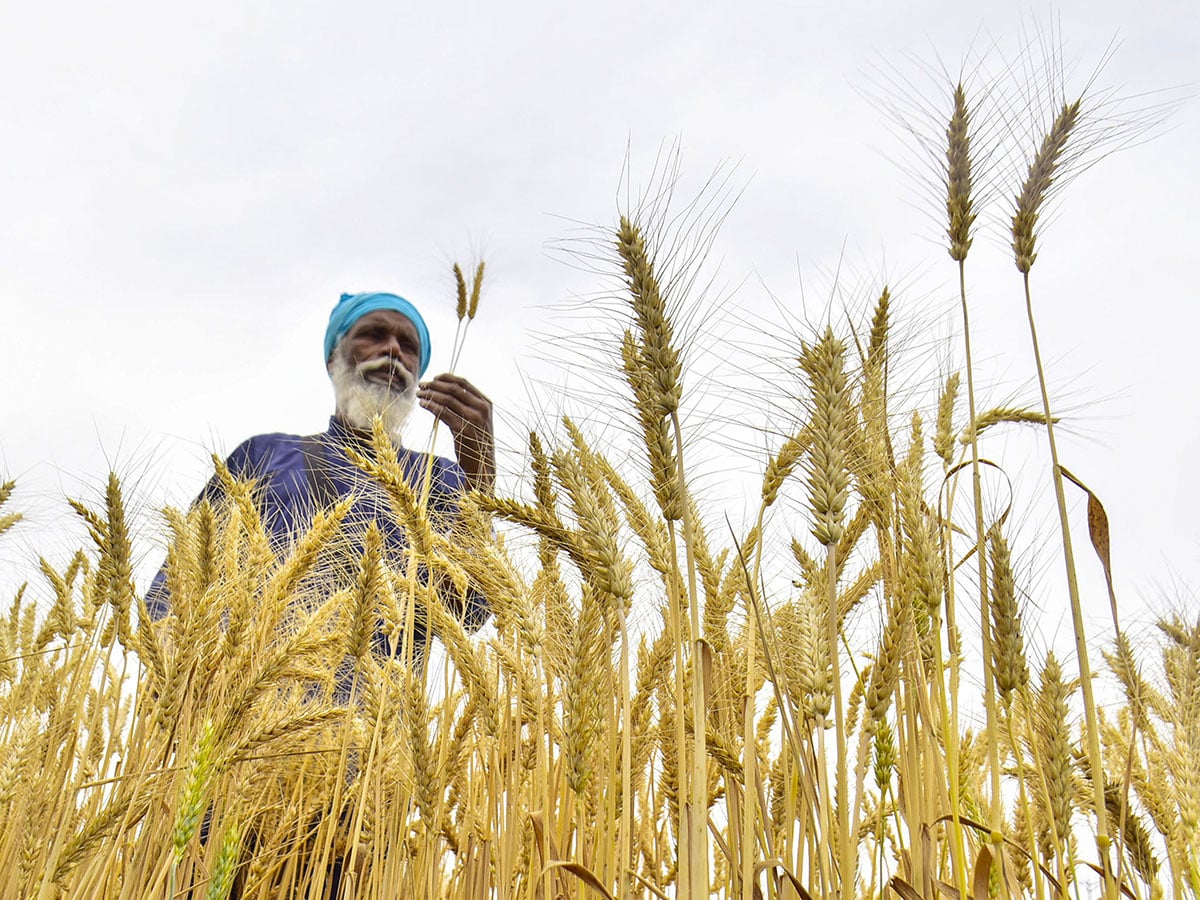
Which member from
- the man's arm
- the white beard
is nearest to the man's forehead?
the white beard

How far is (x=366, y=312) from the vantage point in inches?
234

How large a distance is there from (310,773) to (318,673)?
1.83 feet

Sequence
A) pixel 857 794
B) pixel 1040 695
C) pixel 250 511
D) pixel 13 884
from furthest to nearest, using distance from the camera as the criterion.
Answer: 1. pixel 250 511
2. pixel 13 884
3. pixel 1040 695
4. pixel 857 794

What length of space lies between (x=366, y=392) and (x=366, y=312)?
0.71 metres

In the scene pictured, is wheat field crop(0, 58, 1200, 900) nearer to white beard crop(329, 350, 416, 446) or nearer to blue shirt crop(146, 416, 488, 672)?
blue shirt crop(146, 416, 488, 672)

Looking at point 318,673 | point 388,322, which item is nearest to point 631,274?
point 318,673

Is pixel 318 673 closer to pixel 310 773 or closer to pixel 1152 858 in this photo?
pixel 310 773

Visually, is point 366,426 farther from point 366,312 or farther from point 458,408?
point 458,408

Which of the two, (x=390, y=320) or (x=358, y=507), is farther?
(x=390, y=320)

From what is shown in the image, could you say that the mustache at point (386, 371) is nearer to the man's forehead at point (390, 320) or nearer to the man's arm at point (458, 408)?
the man's forehead at point (390, 320)

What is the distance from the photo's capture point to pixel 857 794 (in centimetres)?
124

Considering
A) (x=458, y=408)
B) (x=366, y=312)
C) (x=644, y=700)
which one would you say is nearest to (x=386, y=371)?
(x=366, y=312)

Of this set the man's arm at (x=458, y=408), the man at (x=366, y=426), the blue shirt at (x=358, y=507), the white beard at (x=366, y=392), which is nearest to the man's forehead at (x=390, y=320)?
the man at (x=366, y=426)

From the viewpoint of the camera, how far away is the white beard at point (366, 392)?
5246mm
